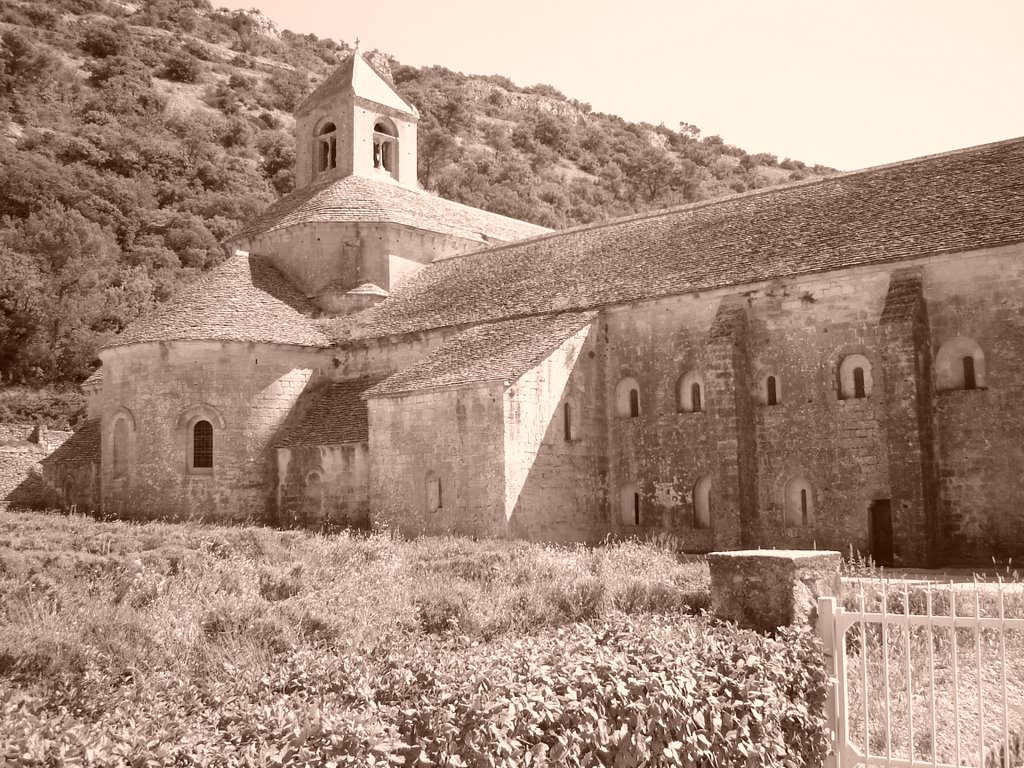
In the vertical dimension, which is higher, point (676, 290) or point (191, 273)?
point (191, 273)

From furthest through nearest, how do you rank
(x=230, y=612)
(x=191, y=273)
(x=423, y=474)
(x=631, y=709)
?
1. (x=191, y=273)
2. (x=423, y=474)
3. (x=230, y=612)
4. (x=631, y=709)

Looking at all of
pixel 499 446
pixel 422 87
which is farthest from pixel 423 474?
pixel 422 87

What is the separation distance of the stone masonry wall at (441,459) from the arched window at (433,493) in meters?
0.10

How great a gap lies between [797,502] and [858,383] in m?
3.10

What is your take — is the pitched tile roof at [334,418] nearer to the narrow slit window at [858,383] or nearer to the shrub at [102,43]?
the narrow slit window at [858,383]

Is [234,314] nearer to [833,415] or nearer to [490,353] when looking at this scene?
[490,353]

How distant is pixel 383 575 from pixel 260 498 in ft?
48.6

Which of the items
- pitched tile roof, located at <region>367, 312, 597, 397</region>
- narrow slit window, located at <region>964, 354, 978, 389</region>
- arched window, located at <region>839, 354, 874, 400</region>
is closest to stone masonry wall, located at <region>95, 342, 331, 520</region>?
pitched tile roof, located at <region>367, 312, 597, 397</region>

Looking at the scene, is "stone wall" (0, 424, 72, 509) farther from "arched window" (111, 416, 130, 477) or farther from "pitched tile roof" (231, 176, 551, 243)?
"pitched tile roof" (231, 176, 551, 243)

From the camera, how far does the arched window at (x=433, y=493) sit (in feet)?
82.9

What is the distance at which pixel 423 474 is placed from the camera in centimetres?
2559

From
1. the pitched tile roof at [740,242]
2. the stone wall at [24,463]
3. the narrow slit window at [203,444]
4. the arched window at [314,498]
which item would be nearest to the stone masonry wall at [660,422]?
the pitched tile roof at [740,242]

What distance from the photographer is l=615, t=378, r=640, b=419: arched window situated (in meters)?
26.5

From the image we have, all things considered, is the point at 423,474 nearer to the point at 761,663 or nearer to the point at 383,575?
the point at 383,575
